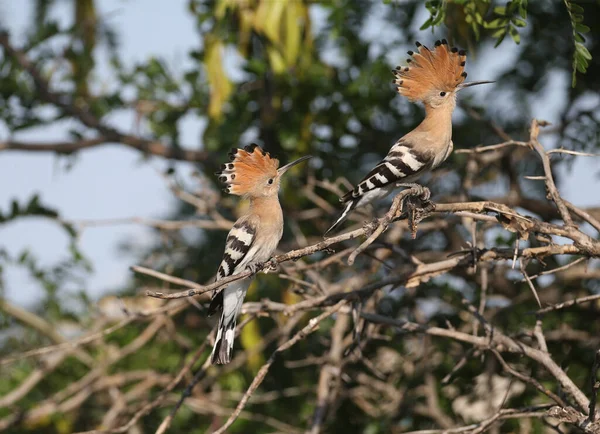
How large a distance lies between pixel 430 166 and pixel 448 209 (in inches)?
33.1

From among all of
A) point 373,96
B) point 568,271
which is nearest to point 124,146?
point 373,96

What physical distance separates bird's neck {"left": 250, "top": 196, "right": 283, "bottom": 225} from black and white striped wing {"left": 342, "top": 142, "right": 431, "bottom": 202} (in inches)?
14.3

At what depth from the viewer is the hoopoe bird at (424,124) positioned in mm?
3414

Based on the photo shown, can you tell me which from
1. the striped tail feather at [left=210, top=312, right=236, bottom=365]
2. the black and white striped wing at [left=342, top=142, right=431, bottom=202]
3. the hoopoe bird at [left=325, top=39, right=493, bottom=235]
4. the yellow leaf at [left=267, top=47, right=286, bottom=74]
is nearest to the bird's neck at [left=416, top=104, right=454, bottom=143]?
the hoopoe bird at [left=325, top=39, right=493, bottom=235]

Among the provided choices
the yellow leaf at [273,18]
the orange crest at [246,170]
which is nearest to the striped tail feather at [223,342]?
the orange crest at [246,170]

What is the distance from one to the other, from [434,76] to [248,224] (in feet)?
3.49

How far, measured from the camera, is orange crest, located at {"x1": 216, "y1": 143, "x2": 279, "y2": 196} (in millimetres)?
3736

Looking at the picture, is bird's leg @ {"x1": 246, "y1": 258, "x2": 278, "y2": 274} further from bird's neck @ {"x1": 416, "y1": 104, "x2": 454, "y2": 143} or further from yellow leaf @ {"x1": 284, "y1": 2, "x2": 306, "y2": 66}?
yellow leaf @ {"x1": 284, "y1": 2, "x2": 306, "y2": 66}

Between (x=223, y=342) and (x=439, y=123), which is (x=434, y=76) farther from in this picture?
(x=223, y=342)

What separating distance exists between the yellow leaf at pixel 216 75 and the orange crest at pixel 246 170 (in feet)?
3.96

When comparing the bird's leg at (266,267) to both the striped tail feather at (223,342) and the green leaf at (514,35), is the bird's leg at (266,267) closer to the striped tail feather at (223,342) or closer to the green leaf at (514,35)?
the striped tail feather at (223,342)

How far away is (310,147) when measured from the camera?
5082 millimetres

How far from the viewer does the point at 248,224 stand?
3709 mm

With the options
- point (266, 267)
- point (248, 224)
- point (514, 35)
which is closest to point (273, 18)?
point (248, 224)
